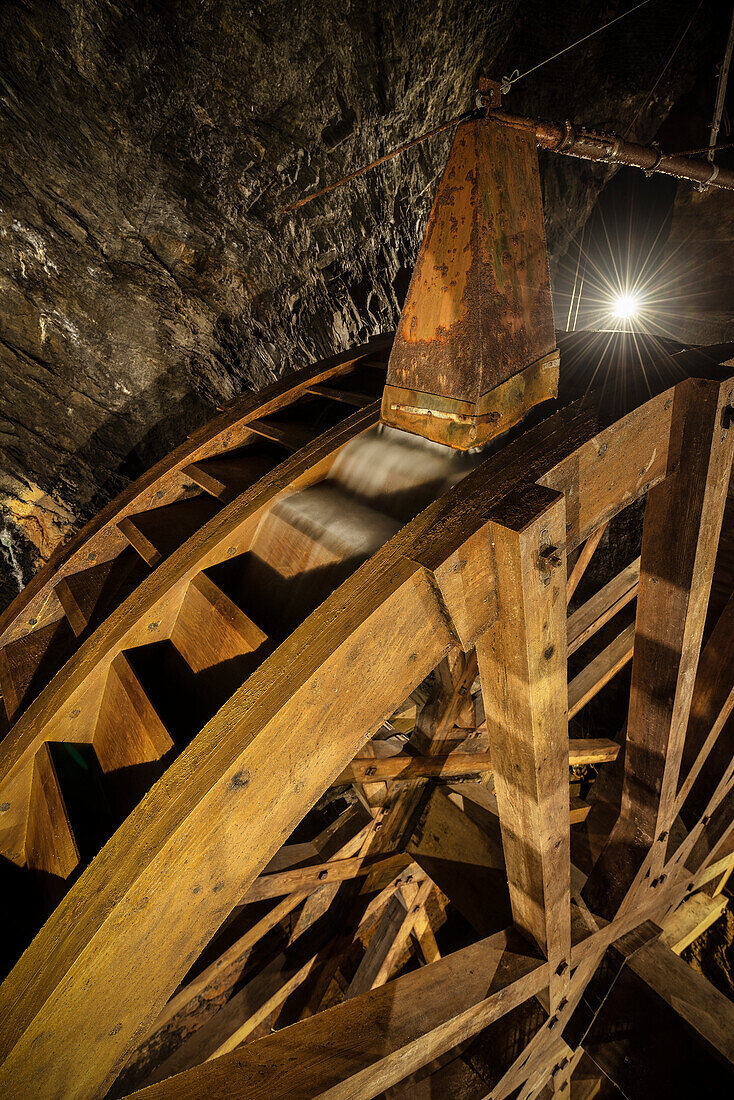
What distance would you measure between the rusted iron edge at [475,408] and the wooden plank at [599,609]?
4.90 ft

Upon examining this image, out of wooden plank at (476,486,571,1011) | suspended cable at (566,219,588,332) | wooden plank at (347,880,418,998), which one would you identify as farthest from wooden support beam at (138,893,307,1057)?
suspended cable at (566,219,588,332)

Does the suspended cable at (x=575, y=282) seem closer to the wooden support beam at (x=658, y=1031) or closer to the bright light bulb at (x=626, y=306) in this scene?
the bright light bulb at (x=626, y=306)

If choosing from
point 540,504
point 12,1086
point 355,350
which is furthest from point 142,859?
point 355,350

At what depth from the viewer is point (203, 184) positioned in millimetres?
3307

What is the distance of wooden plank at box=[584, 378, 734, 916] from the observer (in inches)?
65.3

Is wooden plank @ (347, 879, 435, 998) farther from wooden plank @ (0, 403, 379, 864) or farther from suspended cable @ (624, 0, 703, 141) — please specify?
suspended cable @ (624, 0, 703, 141)

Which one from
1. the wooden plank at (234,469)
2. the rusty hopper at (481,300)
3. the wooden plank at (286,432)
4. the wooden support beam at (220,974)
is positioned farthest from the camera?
the wooden support beam at (220,974)

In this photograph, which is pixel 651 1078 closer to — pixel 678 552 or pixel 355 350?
pixel 678 552

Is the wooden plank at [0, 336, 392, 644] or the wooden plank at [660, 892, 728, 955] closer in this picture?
the wooden plank at [0, 336, 392, 644]

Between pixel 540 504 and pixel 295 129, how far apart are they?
3.53 metres

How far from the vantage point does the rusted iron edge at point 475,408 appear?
1.71 meters

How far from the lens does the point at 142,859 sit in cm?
103

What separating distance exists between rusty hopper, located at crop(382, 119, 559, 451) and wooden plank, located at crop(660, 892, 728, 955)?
→ 4.05 meters

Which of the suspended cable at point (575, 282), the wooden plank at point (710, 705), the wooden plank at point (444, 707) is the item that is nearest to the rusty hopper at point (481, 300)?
the wooden plank at point (444, 707)
